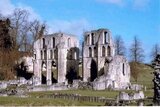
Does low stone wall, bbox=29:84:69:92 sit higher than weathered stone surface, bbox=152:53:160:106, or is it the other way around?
weathered stone surface, bbox=152:53:160:106

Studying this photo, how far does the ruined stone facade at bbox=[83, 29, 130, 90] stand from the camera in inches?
2287

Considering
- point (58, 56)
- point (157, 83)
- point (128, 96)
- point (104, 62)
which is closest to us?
point (157, 83)

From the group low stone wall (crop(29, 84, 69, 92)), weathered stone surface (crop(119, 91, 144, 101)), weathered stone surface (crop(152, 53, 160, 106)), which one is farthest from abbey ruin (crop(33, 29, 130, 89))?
weathered stone surface (crop(152, 53, 160, 106))

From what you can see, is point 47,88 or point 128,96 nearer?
point 128,96

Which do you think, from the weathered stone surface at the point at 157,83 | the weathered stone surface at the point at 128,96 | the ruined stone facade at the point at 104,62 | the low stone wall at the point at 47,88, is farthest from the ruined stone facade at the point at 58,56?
the weathered stone surface at the point at 157,83

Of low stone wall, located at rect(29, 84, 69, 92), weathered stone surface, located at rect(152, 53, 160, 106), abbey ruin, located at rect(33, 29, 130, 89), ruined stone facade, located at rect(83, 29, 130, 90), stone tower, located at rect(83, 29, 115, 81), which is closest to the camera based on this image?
weathered stone surface, located at rect(152, 53, 160, 106)

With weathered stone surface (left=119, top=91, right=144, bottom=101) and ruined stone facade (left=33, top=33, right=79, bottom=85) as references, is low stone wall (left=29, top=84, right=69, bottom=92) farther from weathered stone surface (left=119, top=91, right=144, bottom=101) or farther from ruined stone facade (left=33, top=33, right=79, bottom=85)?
weathered stone surface (left=119, top=91, right=144, bottom=101)

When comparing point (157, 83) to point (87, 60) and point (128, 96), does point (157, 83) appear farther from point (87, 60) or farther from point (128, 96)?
point (87, 60)

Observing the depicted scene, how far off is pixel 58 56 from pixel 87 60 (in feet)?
20.2

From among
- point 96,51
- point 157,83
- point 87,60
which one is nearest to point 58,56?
point 87,60

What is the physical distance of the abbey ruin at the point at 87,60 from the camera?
5912 cm

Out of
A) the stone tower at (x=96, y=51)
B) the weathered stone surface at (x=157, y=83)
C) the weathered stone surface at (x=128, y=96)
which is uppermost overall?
the stone tower at (x=96, y=51)

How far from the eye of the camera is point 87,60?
64562 millimetres

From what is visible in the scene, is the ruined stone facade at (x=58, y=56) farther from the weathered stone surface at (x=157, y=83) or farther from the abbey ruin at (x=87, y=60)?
the weathered stone surface at (x=157, y=83)
